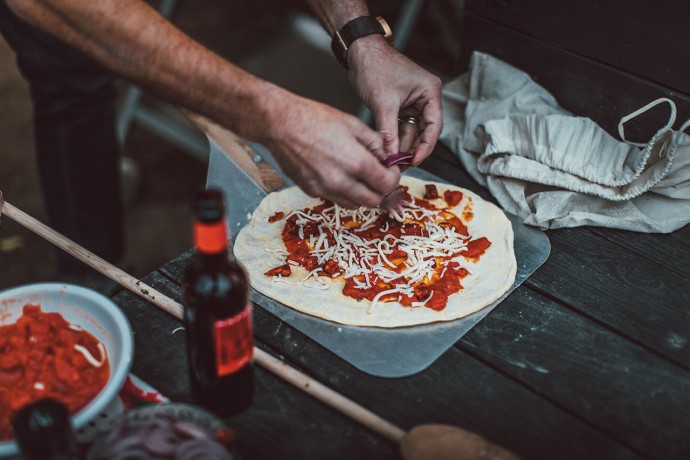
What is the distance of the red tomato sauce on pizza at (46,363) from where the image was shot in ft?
4.39

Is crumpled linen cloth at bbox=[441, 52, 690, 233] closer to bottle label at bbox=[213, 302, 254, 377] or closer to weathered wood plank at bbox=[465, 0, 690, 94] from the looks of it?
weathered wood plank at bbox=[465, 0, 690, 94]

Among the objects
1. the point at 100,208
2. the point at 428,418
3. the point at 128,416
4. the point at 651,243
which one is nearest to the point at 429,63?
the point at 100,208

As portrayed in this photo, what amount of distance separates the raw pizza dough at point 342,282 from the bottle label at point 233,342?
0.40m

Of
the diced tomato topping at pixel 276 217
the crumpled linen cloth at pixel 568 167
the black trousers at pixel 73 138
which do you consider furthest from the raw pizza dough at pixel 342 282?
the black trousers at pixel 73 138

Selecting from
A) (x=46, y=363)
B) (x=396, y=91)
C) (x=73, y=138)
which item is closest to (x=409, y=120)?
(x=396, y=91)

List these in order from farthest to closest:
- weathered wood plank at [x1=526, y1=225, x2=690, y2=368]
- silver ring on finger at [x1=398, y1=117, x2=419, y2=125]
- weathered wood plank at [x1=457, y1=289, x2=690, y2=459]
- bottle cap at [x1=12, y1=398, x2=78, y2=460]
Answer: silver ring on finger at [x1=398, y1=117, x2=419, y2=125], weathered wood plank at [x1=526, y1=225, x2=690, y2=368], weathered wood plank at [x1=457, y1=289, x2=690, y2=459], bottle cap at [x1=12, y1=398, x2=78, y2=460]

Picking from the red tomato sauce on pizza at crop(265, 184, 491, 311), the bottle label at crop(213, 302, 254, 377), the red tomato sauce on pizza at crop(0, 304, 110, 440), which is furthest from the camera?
the red tomato sauce on pizza at crop(265, 184, 491, 311)

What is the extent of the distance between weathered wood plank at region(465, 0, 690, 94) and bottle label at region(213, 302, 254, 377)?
155 centimetres

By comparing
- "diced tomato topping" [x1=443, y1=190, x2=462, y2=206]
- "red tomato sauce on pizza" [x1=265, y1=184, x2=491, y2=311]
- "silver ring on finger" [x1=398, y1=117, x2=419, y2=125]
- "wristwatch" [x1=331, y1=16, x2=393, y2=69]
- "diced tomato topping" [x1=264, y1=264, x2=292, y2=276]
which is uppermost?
"wristwatch" [x1=331, y1=16, x2=393, y2=69]

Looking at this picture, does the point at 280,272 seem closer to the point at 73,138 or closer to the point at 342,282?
the point at 342,282

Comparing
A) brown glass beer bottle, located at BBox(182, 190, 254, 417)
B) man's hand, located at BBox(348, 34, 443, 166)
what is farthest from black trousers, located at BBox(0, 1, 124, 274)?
brown glass beer bottle, located at BBox(182, 190, 254, 417)

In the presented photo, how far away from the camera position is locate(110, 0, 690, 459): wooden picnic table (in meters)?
1.41

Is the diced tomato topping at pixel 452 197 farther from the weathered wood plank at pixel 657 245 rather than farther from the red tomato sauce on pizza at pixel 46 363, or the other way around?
the red tomato sauce on pizza at pixel 46 363

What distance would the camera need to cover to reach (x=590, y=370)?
5.12 ft
